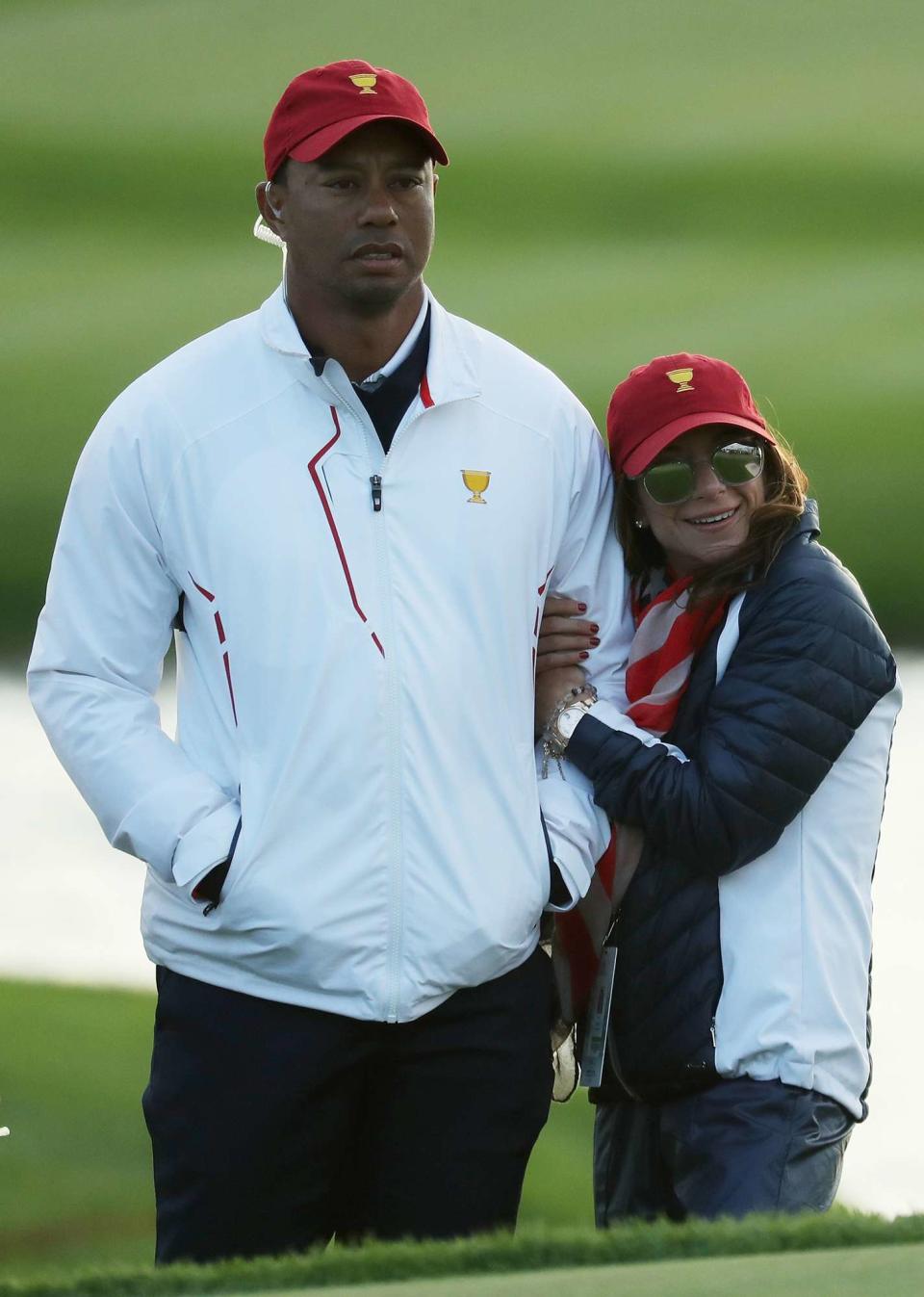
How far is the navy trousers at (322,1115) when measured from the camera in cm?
256

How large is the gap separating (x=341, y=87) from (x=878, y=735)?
106 cm

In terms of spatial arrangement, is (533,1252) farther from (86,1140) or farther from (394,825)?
(86,1140)

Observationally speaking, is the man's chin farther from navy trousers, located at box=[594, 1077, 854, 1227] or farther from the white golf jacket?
navy trousers, located at box=[594, 1077, 854, 1227]

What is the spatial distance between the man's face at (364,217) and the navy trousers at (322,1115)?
0.90 m

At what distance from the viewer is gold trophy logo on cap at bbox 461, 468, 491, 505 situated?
2602 mm

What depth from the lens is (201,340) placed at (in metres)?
2.67

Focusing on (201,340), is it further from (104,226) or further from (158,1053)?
(104,226)

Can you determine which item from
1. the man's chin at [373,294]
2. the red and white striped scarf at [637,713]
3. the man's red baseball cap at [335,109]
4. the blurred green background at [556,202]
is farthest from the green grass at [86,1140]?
the blurred green background at [556,202]

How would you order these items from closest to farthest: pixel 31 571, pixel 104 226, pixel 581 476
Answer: pixel 581 476
pixel 31 571
pixel 104 226

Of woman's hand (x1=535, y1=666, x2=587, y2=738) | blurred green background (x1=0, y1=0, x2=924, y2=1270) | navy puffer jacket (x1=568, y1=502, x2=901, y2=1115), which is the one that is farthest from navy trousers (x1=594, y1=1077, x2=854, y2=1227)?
blurred green background (x1=0, y1=0, x2=924, y2=1270)

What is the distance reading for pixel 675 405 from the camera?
→ 2697 millimetres

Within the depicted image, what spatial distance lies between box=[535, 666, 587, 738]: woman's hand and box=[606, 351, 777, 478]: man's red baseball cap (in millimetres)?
278

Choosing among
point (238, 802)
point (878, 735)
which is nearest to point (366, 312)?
point (238, 802)

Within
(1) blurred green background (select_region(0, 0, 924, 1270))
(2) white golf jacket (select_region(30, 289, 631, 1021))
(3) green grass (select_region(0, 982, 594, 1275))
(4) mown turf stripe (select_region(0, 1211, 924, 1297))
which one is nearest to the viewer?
(4) mown turf stripe (select_region(0, 1211, 924, 1297))
